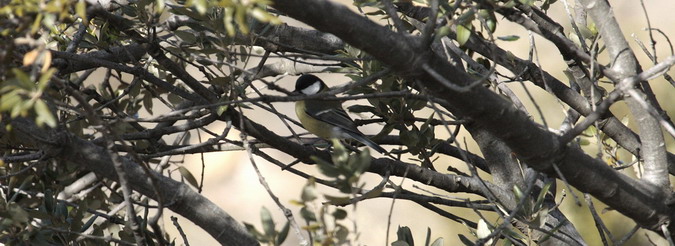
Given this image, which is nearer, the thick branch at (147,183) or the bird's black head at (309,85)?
the thick branch at (147,183)

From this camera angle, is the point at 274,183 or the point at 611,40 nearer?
the point at 611,40

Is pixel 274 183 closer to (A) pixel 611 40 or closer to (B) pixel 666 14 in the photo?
(B) pixel 666 14

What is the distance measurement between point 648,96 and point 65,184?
7.12 ft

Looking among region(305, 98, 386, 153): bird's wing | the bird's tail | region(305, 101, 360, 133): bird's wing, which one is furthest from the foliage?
region(305, 101, 360, 133): bird's wing

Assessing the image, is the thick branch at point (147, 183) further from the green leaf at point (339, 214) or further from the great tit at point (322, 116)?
the great tit at point (322, 116)

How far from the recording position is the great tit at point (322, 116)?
4.41 meters

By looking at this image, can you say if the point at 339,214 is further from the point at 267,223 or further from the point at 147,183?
the point at 147,183

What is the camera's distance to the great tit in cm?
441

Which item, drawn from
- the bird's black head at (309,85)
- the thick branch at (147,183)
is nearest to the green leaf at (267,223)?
the thick branch at (147,183)

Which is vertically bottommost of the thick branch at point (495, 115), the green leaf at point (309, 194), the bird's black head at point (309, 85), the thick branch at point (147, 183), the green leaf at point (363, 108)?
the thick branch at point (147, 183)

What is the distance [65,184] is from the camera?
3.04 m

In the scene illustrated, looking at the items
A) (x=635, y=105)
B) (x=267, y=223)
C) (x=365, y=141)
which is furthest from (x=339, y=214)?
(x=365, y=141)

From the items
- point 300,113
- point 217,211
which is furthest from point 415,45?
point 300,113

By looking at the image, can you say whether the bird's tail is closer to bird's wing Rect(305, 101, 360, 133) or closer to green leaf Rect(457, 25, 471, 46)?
bird's wing Rect(305, 101, 360, 133)
